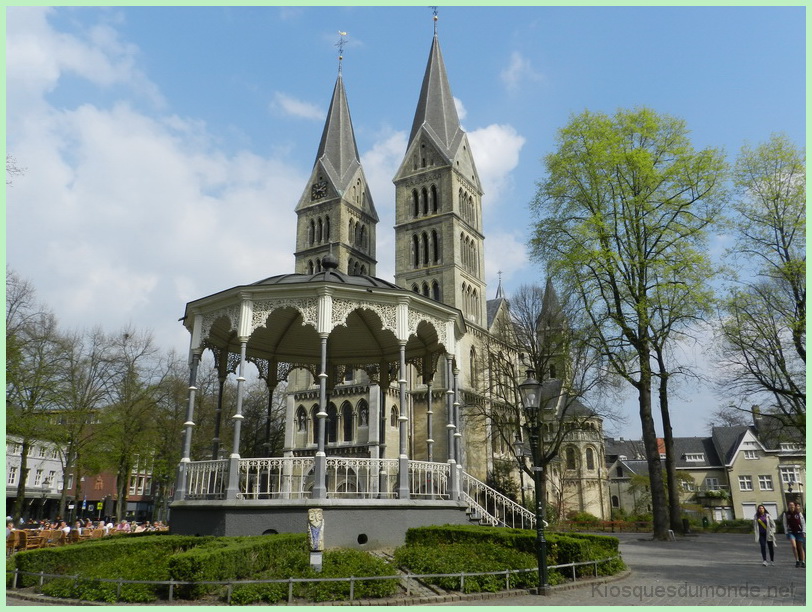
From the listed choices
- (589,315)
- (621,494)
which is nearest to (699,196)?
(589,315)

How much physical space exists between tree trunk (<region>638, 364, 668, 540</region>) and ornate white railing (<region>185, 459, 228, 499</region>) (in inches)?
610

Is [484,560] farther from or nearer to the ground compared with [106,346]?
nearer to the ground

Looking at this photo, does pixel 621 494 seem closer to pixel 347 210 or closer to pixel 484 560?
pixel 347 210

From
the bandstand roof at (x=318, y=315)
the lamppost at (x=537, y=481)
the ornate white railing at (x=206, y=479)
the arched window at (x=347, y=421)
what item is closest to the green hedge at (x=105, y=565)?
the ornate white railing at (x=206, y=479)

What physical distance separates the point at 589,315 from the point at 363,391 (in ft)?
95.8

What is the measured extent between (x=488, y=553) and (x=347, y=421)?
40.1 m

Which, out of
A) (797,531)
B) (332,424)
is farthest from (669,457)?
(332,424)

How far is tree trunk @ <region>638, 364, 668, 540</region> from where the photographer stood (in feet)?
74.6

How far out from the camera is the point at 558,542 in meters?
12.4

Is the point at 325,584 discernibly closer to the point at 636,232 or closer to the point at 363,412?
the point at 636,232

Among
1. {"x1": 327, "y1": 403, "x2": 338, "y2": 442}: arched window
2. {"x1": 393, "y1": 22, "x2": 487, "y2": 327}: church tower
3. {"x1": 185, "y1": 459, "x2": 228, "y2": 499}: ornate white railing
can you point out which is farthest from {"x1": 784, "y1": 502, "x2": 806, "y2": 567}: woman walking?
{"x1": 393, "y1": 22, "x2": 487, "y2": 327}: church tower

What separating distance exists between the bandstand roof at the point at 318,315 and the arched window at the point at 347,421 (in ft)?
103

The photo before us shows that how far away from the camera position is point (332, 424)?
5188 cm

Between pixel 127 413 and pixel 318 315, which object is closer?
pixel 318 315
